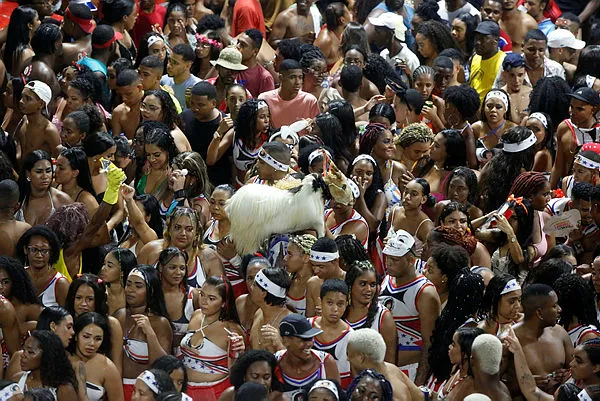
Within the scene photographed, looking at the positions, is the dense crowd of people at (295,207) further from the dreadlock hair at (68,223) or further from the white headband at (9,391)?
the white headband at (9,391)

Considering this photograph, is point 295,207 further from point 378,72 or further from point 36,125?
point 378,72

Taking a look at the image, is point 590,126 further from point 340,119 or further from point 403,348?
point 403,348

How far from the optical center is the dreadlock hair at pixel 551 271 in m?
10.7

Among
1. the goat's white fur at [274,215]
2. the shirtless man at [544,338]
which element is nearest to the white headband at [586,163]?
the shirtless man at [544,338]

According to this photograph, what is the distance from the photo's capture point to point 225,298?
34.3 ft

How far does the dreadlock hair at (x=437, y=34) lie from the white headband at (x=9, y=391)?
21.9 feet

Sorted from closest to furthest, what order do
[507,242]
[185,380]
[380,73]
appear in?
[185,380], [507,242], [380,73]

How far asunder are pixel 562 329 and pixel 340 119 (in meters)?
3.21

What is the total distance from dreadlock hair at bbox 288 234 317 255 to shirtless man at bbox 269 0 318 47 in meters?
4.85

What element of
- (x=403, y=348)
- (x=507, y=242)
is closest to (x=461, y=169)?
(x=507, y=242)

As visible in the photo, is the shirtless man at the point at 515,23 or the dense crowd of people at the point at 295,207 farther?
the shirtless man at the point at 515,23

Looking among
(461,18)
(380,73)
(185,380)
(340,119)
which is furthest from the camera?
(461,18)

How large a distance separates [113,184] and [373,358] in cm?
276

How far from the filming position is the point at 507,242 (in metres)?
11.5
